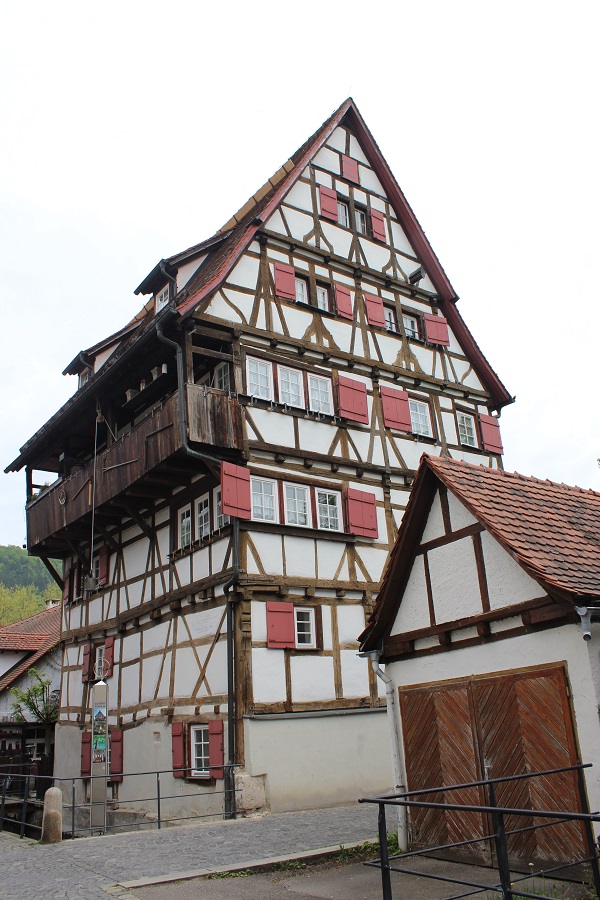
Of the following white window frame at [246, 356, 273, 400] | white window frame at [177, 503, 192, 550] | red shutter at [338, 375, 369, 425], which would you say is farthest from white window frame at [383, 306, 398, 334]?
white window frame at [177, 503, 192, 550]

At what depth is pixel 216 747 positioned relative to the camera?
55.9 ft

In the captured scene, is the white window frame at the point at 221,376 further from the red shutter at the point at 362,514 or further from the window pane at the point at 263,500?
the red shutter at the point at 362,514

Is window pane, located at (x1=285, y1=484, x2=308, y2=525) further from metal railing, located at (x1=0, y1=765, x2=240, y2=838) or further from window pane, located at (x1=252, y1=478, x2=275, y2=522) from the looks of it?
metal railing, located at (x1=0, y1=765, x2=240, y2=838)

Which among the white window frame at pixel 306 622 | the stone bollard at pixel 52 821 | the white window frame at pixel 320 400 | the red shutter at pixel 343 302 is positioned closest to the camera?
the stone bollard at pixel 52 821

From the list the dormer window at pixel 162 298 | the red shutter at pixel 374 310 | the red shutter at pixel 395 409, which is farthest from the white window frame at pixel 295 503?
the dormer window at pixel 162 298

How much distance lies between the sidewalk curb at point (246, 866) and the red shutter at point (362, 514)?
358 inches

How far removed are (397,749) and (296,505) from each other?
864cm

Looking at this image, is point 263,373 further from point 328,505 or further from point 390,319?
point 390,319

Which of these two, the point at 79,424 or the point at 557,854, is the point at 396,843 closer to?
the point at 557,854

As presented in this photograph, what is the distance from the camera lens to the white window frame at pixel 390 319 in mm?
23406

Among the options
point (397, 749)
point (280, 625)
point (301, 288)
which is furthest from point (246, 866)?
point (301, 288)

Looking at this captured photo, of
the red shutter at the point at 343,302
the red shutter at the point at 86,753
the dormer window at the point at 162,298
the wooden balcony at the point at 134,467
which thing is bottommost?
the red shutter at the point at 86,753

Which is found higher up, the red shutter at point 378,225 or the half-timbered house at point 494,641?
the red shutter at point 378,225

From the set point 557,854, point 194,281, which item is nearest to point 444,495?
point 557,854
